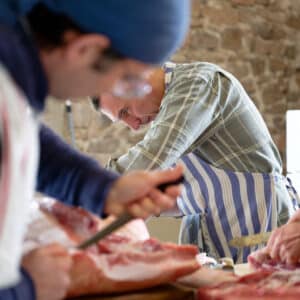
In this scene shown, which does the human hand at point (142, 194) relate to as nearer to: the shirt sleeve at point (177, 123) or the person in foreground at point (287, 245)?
the person in foreground at point (287, 245)

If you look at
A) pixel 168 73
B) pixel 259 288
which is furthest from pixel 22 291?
pixel 168 73

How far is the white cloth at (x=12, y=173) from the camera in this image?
664 mm

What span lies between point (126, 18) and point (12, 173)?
8.2 inches

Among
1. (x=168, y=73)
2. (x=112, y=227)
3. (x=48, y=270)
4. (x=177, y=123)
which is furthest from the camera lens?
(x=168, y=73)

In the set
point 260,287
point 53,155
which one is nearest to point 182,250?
point 260,287

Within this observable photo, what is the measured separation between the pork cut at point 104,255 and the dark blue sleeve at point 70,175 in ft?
0.10

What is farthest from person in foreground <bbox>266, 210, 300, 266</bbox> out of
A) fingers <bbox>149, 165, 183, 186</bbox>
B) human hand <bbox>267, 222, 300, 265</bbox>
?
fingers <bbox>149, 165, 183, 186</bbox>

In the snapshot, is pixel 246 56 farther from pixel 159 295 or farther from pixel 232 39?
pixel 159 295

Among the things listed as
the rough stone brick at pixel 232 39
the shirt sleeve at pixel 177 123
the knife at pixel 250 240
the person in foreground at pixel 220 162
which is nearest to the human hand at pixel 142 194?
the shirt sleeve at pixel 177 123

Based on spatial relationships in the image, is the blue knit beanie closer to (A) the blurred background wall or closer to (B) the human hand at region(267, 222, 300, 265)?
(B) the human hand at region(267, 222, 300, 265)

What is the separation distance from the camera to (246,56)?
4.66 meters

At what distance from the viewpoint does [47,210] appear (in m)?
1.05

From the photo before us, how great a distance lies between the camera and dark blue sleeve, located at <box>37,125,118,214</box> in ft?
3.28

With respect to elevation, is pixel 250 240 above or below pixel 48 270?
below
